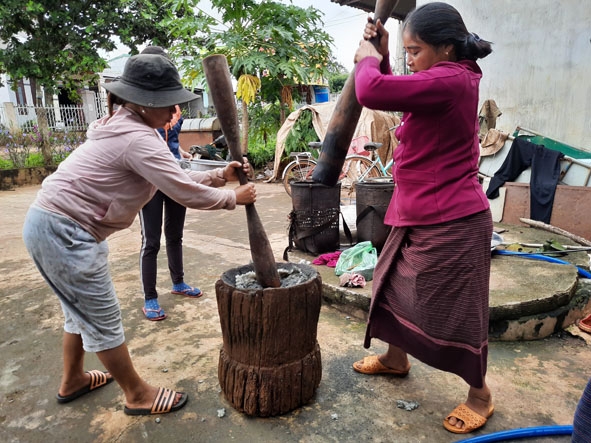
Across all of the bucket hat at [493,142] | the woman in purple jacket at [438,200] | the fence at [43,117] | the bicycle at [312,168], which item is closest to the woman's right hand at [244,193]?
the woman in purple jacket at [438,200]

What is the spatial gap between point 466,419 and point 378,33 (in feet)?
5.85

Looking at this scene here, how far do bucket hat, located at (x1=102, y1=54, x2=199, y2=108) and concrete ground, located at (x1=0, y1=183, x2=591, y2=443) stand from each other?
1.53 metres

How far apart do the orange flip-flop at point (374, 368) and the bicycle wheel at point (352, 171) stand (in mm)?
5028

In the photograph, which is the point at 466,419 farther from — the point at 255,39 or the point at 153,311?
the point at 255,39

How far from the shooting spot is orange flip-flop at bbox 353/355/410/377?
235 cm

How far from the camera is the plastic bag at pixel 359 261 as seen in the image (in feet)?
11.0

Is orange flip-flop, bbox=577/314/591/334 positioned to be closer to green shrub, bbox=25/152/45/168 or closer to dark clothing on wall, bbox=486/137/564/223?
dark clothing on wall, bbox=486/137/564/223

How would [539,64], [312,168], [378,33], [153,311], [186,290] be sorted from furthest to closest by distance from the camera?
1. [312,168]
2. [539,64]
3. [186,290]
4. [153,311]
5. [378,33]

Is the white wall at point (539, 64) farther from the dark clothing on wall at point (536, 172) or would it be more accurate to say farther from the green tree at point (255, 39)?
the green tree at point (255, 39)

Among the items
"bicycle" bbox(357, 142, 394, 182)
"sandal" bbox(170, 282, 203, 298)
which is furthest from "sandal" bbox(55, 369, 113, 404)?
"bicycle" bbox(357, 142, 394, 182)

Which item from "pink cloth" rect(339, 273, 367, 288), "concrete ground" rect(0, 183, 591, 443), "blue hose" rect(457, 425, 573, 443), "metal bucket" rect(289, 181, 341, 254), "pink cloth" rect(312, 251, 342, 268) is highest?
"metal bucket" rect(289, 181, 341, 254)

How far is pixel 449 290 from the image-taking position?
1.82 m

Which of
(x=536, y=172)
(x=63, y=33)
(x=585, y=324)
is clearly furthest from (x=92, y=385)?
(x=63, y=33)

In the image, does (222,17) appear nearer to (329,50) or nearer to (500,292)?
(329,50)
